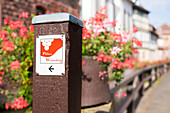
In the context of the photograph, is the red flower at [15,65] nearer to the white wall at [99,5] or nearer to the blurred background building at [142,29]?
the white wall at [99,5]

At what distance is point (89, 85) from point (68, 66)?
967mm

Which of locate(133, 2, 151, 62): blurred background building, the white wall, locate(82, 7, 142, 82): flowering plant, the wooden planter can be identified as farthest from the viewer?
locate(133, 2, 151, 62): blurred background building

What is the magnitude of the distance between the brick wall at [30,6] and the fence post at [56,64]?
193 inches

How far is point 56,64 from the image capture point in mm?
1012

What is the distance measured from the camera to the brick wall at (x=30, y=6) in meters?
5.53

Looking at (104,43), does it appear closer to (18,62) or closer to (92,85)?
(92,85)

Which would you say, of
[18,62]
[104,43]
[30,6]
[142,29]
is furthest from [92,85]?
[142,29]

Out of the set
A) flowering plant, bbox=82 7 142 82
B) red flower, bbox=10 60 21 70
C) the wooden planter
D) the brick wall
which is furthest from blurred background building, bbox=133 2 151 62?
red flower, bbox=10 60 21 70

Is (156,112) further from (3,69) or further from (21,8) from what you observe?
(21,8)

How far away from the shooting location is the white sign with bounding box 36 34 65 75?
3.31 feet

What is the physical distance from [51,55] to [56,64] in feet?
0.18

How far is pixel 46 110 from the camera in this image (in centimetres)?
108

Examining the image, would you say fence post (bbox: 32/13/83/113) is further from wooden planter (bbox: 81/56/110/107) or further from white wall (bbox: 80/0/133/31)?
white wall (bbox: 80/0/133/31)

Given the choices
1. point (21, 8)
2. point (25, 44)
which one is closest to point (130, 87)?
point (25, 44)
